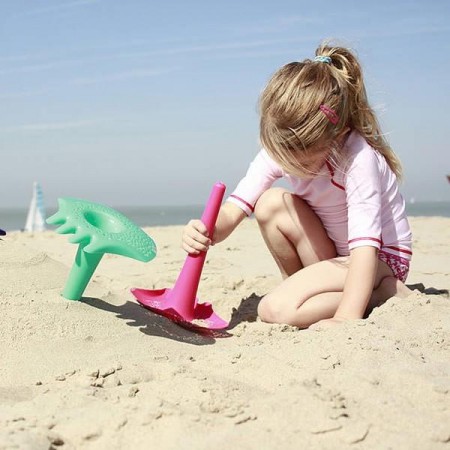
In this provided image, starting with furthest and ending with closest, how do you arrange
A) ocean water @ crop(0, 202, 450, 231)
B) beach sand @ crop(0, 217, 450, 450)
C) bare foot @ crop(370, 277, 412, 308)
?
1. ocean water @ crop(0, 202, 450, 231)
2. bare foot @ crop(370, 277, 412, 308)
3. beach sand @ crop(0, 217, 450, 450)

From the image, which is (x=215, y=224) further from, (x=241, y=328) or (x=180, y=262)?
(x=180, y=262)

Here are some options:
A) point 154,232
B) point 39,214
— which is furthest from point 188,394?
point 39,214

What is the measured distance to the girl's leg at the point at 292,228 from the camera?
2561 mm

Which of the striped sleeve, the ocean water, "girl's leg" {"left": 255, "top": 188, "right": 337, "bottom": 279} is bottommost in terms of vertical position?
the ocean water

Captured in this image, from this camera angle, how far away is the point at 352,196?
7.46 ft

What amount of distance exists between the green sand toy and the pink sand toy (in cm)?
21

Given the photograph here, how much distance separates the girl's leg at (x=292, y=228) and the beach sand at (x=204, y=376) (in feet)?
1.02

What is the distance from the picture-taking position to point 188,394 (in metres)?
1.43

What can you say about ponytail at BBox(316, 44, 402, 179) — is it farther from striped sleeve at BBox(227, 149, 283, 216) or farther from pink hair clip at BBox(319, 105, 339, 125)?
striped sleeve at BBox(227, 149, 283, 216)

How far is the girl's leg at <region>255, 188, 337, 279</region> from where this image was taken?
101 inches

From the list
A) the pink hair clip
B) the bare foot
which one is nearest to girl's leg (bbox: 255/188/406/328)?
the bare foot

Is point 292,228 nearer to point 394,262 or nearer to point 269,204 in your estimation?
point 269,204

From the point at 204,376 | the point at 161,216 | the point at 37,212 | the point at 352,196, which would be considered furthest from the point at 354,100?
the point at 161,216

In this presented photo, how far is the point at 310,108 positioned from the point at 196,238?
0.60m
